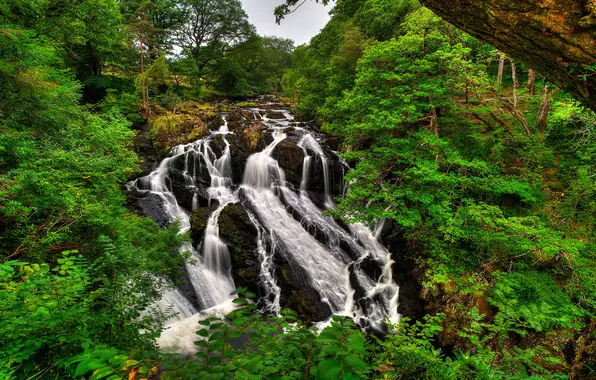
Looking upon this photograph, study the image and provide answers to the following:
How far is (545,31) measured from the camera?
1.45 m

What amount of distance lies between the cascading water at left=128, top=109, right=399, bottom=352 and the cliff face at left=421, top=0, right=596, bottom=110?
6.83 meters

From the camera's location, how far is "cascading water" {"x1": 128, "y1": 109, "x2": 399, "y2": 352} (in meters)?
7.41

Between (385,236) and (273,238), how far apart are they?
425 centimetres

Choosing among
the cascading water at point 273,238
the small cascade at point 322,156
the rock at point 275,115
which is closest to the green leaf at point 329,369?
the cascading water at point 273,238

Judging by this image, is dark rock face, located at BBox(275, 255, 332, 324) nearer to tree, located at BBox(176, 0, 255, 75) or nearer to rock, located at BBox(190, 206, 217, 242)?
rock, located at BBox(190, 206, 217, 242)

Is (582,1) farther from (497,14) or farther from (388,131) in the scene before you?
(388,131)

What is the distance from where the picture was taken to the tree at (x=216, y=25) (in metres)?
24.1

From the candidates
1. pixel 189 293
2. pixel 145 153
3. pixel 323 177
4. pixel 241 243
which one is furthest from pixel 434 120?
pixel 145 153

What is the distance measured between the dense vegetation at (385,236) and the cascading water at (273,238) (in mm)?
951

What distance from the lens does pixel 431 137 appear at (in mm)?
7242

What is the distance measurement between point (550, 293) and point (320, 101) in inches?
508

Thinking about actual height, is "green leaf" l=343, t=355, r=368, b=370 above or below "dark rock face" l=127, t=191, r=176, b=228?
below

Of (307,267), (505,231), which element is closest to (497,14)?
(505,231)

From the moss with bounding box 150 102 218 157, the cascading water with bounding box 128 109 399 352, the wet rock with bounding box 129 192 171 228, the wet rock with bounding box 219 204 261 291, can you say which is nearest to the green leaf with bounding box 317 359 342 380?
the cascading water with bounding box 128 109 399 352
